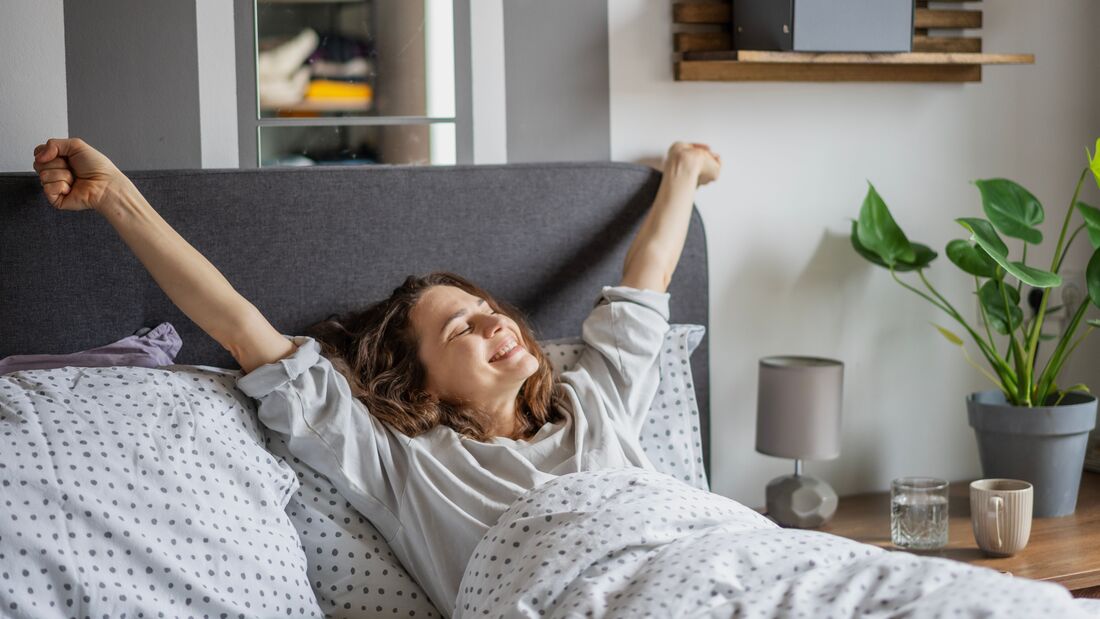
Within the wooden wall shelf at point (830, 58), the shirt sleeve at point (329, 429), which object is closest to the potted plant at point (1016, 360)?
the wooden wall shelf at point (830, 58)

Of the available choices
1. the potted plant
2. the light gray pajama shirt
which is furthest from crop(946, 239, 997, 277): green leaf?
the light gray pajama shirt

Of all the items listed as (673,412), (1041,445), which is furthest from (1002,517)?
(673,412)

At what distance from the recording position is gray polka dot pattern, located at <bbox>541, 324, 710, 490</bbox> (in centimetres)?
207

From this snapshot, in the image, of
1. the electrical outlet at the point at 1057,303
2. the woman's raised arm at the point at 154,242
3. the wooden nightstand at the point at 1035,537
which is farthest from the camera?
the electrical outlet at the point at 1057,303

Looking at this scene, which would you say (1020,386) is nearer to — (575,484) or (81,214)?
(575,484)

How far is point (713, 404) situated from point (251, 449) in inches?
45.5

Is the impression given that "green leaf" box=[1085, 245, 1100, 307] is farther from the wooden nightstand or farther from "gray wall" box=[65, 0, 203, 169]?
"gray wall" box=[65, 0, 203, 169]

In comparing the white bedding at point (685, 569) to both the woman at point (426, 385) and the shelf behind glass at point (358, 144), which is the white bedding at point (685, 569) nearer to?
the woman at point (426, 385)

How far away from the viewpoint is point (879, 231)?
8.02 feet

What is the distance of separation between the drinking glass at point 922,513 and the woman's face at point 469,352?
0.79 m

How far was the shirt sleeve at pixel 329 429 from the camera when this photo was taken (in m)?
1.72

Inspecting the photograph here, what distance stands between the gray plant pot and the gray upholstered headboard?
585 millimetres

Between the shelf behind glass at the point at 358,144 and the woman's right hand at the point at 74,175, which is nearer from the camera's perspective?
the woman's right hand at the point at 74,175

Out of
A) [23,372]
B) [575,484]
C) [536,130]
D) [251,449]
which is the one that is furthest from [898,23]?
[23,372]
